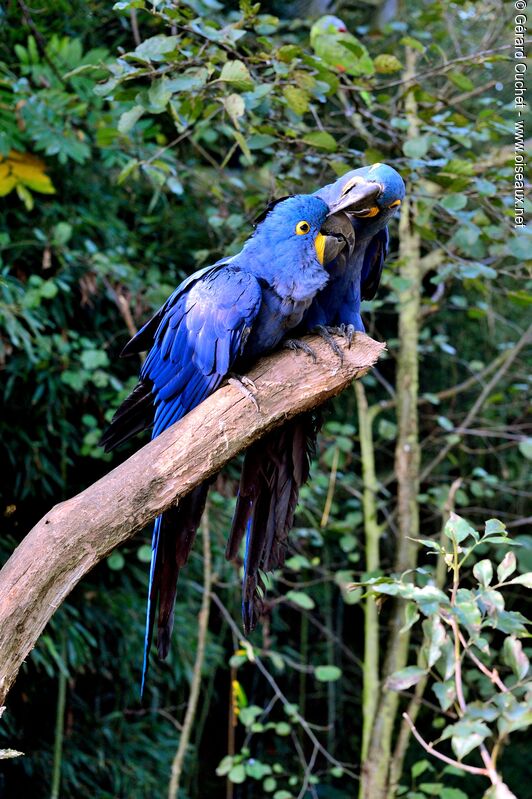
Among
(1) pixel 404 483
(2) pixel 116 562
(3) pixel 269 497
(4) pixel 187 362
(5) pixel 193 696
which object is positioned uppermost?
(4) pixel 187 362

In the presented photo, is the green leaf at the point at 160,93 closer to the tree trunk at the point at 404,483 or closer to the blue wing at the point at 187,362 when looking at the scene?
the blue wing at the point at 187,362

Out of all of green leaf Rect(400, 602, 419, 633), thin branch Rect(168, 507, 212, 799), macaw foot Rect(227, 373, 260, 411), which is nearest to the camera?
green leaf Rect(400, 602, 419, 633)

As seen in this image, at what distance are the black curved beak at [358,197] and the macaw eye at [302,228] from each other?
10 centimetres

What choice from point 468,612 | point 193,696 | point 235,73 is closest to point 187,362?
point 235,73

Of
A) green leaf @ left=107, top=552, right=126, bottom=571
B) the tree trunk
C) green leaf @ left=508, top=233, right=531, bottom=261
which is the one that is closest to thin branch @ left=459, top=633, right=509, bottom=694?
green leaf @ left=508, top=233, right=531, bottom=261

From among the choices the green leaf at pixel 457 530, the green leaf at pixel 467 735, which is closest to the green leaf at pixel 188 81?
the green leaf at pixel 457 530

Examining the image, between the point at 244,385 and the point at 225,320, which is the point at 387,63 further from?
the point at 244,385

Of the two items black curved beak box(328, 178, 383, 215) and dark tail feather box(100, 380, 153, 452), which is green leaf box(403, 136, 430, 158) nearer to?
black curved beak box(328, 178, 383, 215)

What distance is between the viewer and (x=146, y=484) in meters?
1.27

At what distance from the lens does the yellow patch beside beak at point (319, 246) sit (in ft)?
5.00

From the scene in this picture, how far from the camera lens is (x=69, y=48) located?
7.56 feet

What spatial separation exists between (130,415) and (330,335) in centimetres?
47

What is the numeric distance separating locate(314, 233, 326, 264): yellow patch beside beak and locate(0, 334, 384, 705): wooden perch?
0.55 feet

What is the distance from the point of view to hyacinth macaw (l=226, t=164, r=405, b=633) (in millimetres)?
1604
